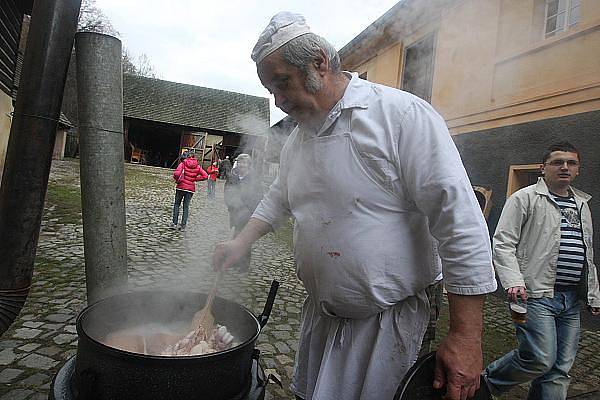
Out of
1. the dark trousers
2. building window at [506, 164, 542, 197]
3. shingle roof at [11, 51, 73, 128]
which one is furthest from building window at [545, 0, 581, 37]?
shingle roof at [11, 51, 73, 128]

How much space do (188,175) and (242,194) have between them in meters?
2.88

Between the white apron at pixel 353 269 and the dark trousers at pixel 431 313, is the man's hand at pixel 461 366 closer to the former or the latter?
the white apron at pixel 353 269

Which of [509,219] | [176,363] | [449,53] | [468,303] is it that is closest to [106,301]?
[176,363]

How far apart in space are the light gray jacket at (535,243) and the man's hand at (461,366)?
1.93 m

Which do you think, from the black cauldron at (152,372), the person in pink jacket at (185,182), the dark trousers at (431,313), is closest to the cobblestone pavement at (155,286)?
the person in pink jacket at (185,182)

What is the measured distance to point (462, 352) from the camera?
1.37 m

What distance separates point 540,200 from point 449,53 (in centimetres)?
324

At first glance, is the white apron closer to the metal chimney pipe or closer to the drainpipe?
the metal chimney pipe

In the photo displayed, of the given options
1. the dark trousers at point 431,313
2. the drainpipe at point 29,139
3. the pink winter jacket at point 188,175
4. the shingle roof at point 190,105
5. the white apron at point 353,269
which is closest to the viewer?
the white apron at point 353,269

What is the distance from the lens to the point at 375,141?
1536 millimetres

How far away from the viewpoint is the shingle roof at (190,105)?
33.0 metres

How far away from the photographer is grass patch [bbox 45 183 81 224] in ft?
31.0

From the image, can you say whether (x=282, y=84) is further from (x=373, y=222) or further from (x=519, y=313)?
(x=519, y=313)

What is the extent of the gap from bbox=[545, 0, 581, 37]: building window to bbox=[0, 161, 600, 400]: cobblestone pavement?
4.02 m
